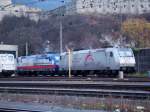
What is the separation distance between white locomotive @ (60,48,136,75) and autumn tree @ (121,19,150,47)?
142 feet

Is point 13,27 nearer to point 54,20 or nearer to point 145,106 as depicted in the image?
point 54,20

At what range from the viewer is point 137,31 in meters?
92.6

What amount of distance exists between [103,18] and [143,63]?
5528 cm

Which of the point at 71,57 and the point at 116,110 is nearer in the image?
the point at 116,110

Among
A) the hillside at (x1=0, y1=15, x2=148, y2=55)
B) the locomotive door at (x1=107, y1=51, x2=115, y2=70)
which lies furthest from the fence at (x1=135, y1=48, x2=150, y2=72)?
the hillside at (x1=0, y1=15, x2=148, y2=55)

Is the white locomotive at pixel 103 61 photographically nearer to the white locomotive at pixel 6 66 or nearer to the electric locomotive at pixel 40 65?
the electric locomotive at pixel 40 65

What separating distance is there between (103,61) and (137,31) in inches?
1961

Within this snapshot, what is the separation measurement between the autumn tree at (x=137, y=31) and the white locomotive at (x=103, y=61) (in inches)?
1709

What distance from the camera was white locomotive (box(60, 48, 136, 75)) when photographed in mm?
42875

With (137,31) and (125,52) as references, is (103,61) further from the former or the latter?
(137,31)

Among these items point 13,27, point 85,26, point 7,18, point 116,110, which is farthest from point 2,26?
point 116,110

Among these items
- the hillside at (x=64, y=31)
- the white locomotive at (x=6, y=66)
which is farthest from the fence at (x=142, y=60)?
the hillside at (x=64, y=31)

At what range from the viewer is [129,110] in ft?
49.6

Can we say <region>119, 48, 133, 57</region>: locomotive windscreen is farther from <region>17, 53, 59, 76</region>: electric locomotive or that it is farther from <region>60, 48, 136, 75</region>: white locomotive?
<region>17, 53, 59, 76</region>: electric locomotive
